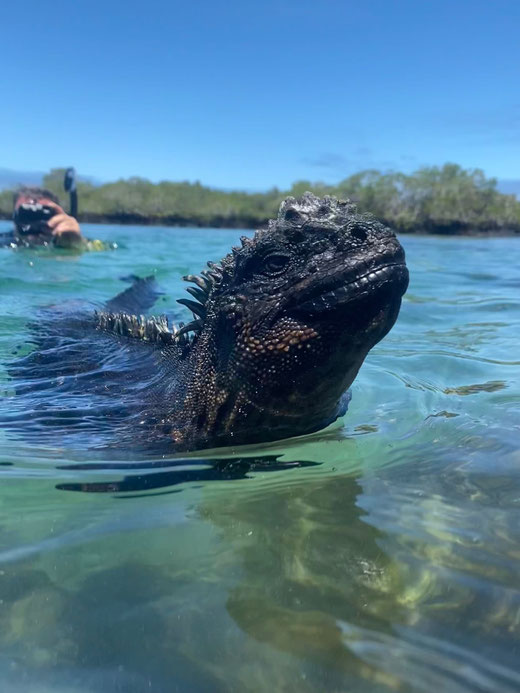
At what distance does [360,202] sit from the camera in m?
57.8

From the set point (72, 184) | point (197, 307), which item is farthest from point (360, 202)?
point (197, 307)

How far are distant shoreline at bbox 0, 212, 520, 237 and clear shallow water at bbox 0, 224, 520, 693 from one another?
48311 millimetres

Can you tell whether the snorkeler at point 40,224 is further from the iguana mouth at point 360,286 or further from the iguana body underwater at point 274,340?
the iguana mouth at point 360,286

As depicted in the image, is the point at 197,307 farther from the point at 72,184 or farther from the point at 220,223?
the point at 220,223

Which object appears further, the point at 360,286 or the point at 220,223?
the point at 220,223

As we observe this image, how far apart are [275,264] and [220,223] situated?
2169 inches

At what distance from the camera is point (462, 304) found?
1051 centimetres

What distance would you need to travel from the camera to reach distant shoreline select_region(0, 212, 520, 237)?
4975cm

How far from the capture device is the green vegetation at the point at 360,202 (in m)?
50.7

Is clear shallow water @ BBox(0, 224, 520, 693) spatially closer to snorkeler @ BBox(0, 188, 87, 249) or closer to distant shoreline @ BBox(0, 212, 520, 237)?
snorkeler @ BBox(0, 188, 87, 249)

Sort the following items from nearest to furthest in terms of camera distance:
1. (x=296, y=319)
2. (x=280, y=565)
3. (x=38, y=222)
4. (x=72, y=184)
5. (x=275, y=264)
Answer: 1. (x=280, y=565)
2. (x=296, y=319)
3. (x=275, y=264)
4. (x=38, y=222)
5. (x=72, y=184)

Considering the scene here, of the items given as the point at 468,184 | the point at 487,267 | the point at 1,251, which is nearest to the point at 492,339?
the point at 487,267

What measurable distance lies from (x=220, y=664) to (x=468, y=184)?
5707 centimetres

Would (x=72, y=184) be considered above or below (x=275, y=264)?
above
